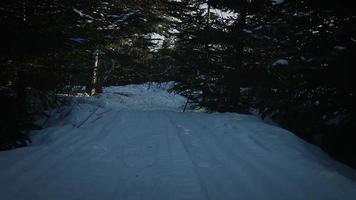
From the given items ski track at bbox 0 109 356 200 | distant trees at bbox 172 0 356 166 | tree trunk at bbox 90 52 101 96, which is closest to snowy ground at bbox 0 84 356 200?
ski track at bbox 0 109 356 200

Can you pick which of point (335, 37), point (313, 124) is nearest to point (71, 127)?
point (313, 124)

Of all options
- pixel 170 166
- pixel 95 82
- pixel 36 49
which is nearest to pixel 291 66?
pixel 170 166

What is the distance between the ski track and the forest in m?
0.92

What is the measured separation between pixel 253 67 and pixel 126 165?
722 centimetres

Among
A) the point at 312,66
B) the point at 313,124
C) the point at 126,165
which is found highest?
the point at 312,66

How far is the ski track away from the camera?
4.13 metres

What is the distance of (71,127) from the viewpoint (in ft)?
25.0

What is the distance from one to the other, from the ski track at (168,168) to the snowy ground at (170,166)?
1cm

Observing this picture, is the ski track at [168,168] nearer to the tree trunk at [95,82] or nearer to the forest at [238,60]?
the forest at [238,60]

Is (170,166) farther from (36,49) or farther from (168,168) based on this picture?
(36,49)

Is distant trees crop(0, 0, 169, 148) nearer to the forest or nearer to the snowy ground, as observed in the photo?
the forest

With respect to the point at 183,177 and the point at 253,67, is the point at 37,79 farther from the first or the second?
the point at 253,67

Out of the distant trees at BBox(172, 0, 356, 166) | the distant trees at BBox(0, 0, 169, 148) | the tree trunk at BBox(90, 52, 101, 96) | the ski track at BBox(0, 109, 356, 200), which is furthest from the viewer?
the tree trunk at BBox(90, 52, 101, 96)

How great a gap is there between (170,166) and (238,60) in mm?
7034
